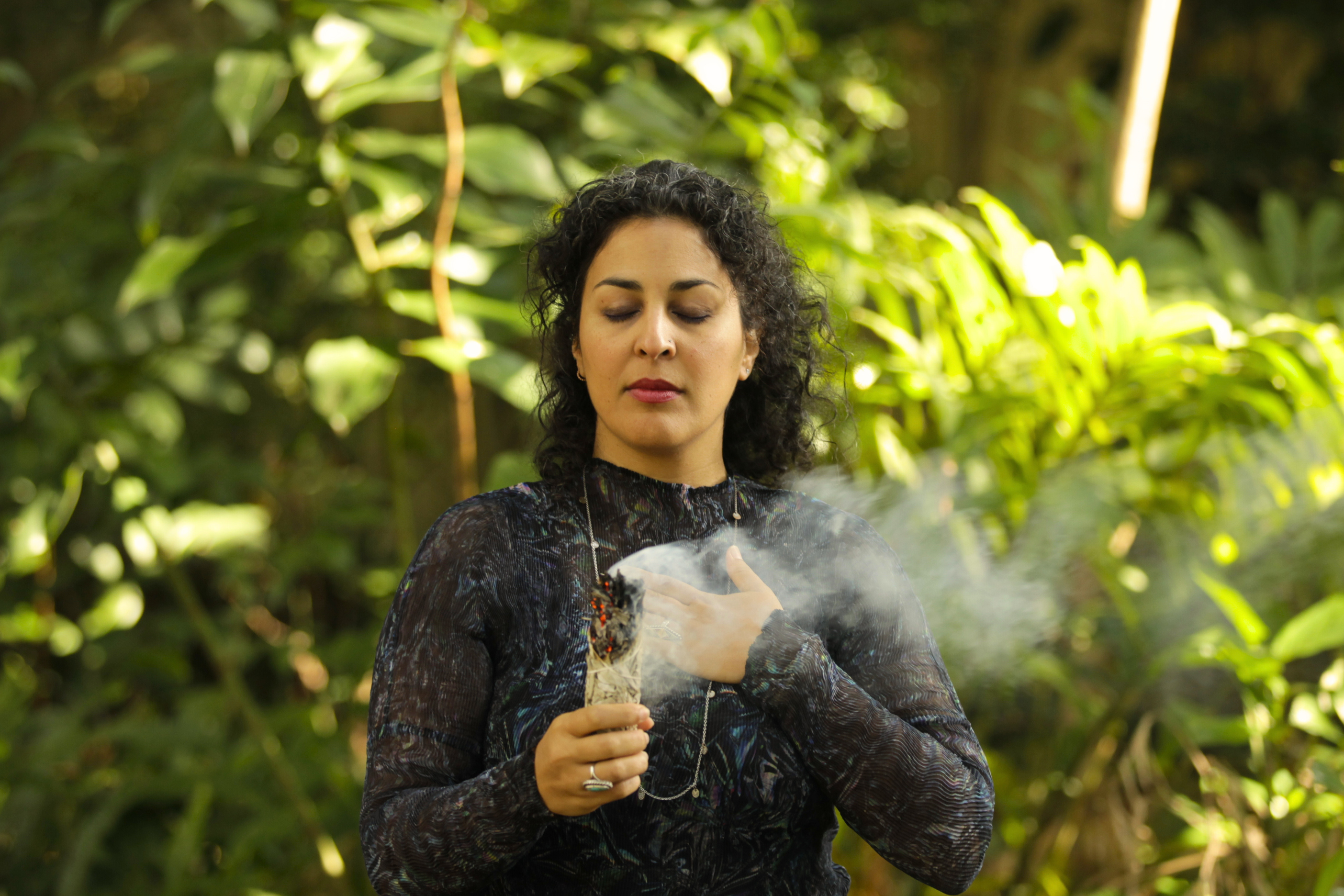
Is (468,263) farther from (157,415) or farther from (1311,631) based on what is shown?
(1311,631)

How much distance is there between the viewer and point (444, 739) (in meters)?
0.64

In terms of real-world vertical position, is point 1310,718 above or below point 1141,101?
below

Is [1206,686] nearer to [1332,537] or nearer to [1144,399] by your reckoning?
[1332,537]

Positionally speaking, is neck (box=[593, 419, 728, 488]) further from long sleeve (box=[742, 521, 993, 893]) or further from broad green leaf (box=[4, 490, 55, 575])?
broad green leaf (box=[4, 490, 55, 575])

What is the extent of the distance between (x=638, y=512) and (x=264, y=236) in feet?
2.57

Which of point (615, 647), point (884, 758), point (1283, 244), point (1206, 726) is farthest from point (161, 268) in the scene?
point (1283, 244)

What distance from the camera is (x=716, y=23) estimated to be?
1227mm

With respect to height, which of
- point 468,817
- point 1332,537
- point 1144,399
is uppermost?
point 468,817

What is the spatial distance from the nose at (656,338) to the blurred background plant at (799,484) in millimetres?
406

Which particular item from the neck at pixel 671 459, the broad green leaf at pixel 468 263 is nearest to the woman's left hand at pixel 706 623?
the neck at pixel 671 459

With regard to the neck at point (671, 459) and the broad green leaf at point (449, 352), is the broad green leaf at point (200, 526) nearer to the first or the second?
the broad green leaf at point (449, 352)

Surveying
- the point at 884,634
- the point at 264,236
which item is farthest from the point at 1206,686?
the point at 264,236

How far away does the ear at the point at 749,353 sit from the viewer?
71 centimetres

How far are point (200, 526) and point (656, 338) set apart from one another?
4.35ft
